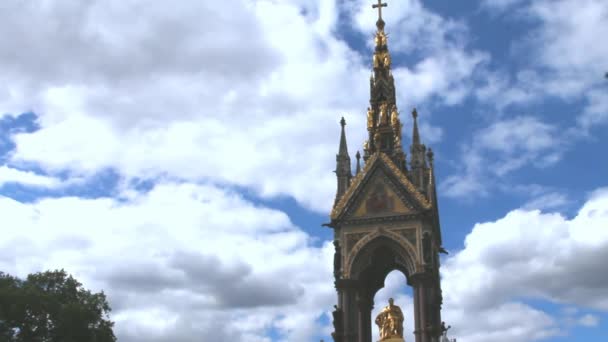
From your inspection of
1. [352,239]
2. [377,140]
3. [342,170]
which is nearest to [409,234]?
[352,239]

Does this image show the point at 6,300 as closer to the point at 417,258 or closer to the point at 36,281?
the point at 36,281

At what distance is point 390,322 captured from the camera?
112 ft

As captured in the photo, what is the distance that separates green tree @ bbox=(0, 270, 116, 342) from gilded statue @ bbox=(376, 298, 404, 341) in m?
12.5

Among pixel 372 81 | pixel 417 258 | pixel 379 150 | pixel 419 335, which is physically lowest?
pixel 419 335

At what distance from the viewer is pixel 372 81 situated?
1554 inches

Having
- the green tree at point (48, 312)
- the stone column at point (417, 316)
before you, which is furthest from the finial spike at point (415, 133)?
the green tree at point (48, 312)

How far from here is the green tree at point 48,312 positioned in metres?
35.3

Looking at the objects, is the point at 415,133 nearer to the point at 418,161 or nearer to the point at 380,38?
the point at 418,161

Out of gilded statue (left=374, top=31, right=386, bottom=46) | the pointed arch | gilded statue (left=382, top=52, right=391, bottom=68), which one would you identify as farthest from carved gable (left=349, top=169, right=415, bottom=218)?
gilded statue (left=374, top=31, right=386, bottom=46)

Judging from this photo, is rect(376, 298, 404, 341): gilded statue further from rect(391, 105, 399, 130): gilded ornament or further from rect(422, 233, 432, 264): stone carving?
rect(391, 105, 399, 130): gilded ornament

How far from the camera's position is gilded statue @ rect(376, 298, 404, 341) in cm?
3388

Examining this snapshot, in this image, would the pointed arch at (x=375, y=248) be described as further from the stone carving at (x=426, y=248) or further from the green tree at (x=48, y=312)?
the green tree at (x=48, y=312)

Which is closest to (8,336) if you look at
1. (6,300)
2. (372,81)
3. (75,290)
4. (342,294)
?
(6,300)

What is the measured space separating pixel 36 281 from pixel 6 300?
10.5ft
